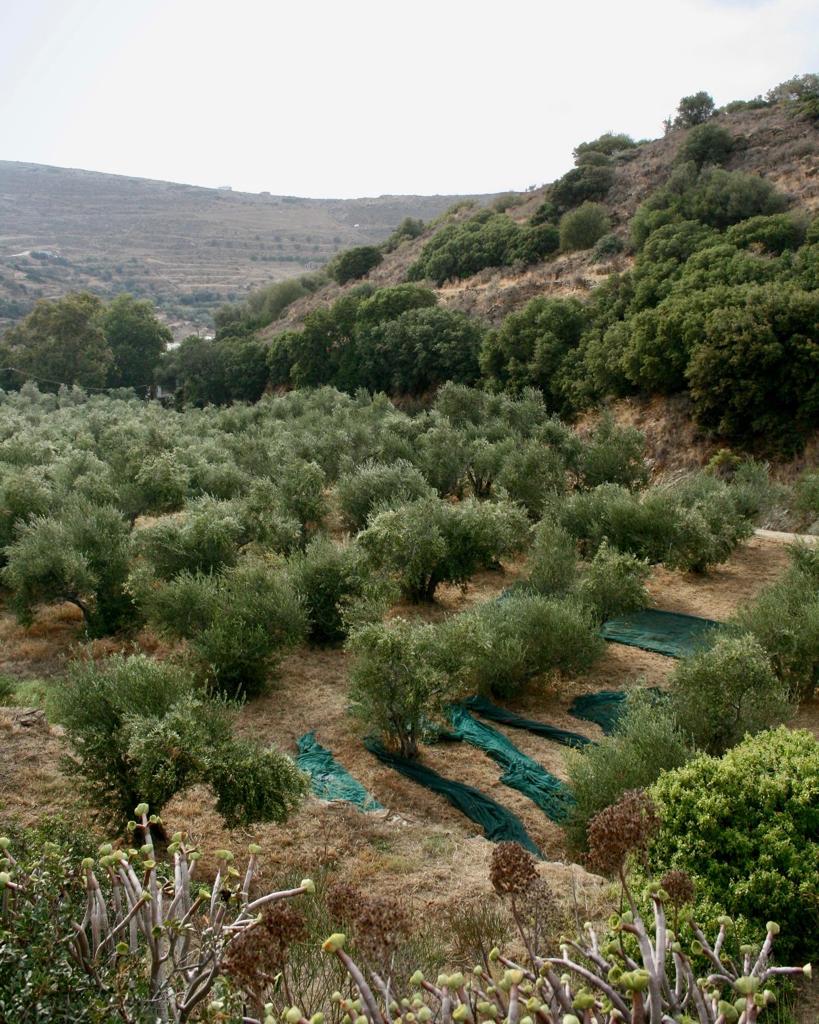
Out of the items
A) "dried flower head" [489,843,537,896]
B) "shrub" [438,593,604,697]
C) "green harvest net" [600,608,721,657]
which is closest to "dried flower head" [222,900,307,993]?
"dried flower head" [489,843,537,896]

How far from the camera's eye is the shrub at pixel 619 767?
7.08 meters

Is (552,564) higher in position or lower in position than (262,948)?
lower

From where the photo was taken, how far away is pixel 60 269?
315 feet

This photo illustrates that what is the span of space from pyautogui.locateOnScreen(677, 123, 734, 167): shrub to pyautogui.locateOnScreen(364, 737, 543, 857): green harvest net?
38972 millimetres

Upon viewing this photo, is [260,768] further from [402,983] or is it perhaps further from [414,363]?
[414,363]

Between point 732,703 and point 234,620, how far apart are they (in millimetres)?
6444

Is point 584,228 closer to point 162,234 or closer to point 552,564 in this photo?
point 552,564

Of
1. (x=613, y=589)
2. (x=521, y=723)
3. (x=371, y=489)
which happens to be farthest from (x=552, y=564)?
(x=371, y=489)

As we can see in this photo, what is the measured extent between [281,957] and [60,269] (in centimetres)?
10652

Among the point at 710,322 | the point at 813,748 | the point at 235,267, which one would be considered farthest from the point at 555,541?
the point at 235,267

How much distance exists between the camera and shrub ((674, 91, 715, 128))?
A: 48.4 metres

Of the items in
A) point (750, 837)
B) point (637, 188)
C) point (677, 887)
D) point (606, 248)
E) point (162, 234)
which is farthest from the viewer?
point (162, 234)

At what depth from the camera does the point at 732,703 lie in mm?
8125

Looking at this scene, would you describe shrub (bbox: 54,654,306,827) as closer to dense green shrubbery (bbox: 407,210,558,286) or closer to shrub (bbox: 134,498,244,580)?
shrub (bbox: 134,498,244,580)
